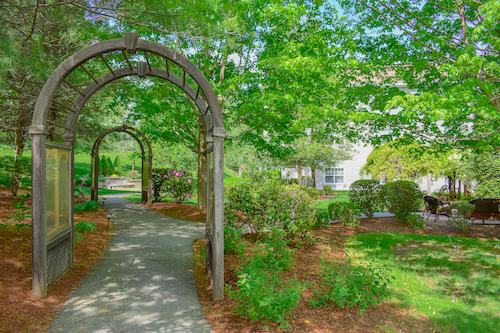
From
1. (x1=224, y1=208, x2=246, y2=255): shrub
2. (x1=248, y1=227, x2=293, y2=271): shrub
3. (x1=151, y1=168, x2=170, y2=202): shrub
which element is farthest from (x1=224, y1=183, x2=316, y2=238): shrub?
(x1=151, y1=168, x2=170, y2=202): shrub

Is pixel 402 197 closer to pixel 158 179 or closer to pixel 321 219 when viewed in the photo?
pixel 321 219

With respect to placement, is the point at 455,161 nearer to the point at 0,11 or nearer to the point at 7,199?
the point at 0,11

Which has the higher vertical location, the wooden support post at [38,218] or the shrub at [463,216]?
the wooden support post at [38,218]

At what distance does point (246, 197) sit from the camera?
7.20 meters

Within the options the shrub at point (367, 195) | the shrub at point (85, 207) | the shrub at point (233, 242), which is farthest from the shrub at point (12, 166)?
the shrub at point (367, 195)

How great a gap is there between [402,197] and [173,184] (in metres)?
9.77

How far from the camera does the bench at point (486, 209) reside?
34.1ft

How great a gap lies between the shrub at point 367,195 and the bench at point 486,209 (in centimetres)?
308

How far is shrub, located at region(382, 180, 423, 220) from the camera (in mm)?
10688

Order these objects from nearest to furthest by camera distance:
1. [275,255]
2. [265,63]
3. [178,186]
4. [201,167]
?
[275,255] → [265,63] → [201,167] → [178,186]

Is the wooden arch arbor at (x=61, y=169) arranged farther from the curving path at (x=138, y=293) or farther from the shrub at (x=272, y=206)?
the shrub at (x=272, y=206)

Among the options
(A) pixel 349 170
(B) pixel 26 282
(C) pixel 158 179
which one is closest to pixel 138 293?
(B) pixel 26 282

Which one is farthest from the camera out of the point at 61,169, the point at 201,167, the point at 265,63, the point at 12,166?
the point at 201,167

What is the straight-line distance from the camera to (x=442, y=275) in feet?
18.8
